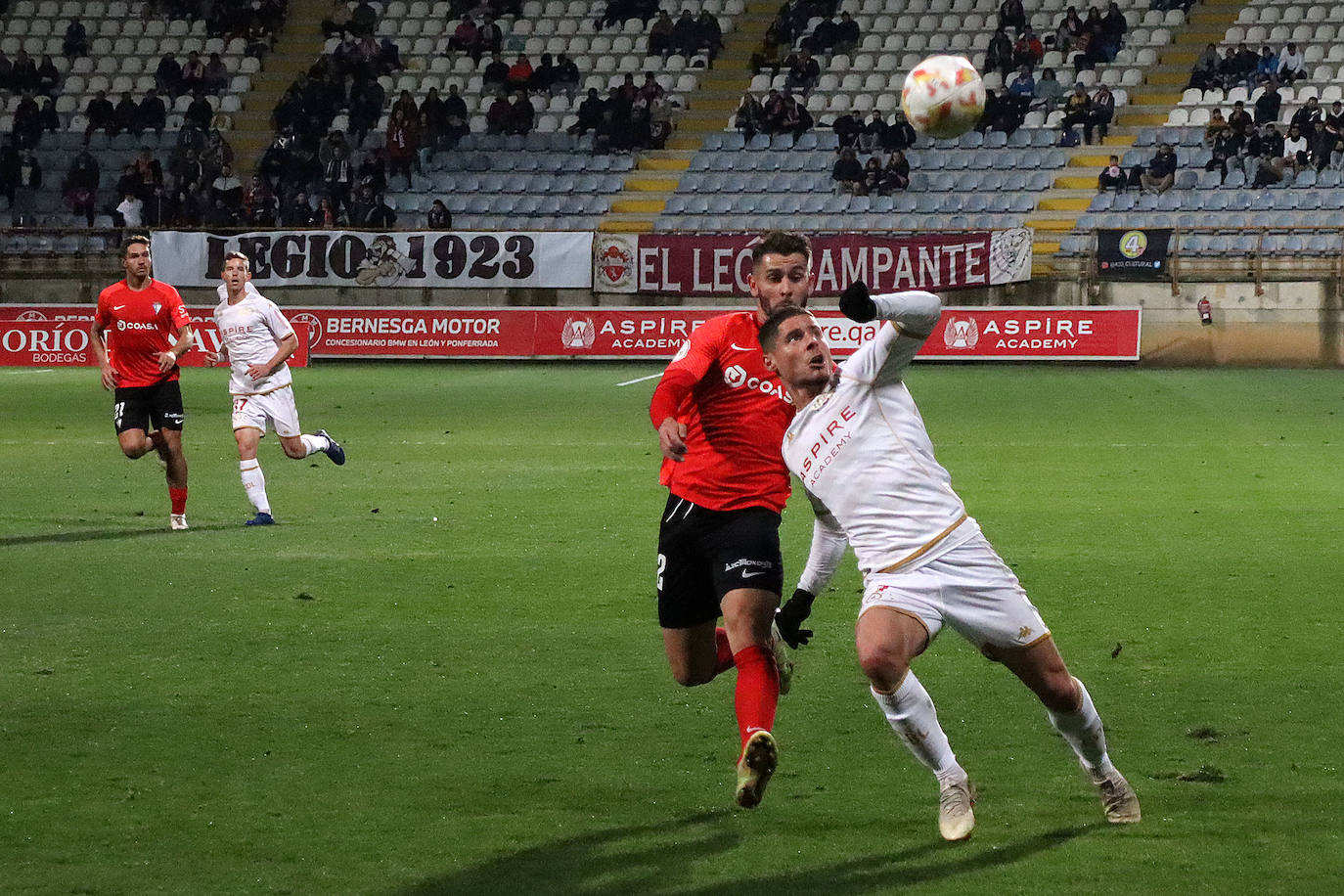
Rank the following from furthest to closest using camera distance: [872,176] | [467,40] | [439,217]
A: 1. [467,40]
2. [872,176]
3. [439,217]

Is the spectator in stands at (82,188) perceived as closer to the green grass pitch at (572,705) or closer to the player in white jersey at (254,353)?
the green grass pitch at (572,705)

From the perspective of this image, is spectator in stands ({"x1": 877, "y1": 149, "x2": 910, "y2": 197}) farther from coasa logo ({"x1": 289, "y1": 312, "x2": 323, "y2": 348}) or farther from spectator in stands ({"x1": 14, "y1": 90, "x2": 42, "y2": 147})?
spectator in stands ({"x1": 14, "y1": 90, "x2": 42, "y2": 147})

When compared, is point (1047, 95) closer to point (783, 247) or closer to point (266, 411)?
point (266, 411)

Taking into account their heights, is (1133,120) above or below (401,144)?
above

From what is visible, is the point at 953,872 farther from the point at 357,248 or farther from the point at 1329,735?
the point at 357,248

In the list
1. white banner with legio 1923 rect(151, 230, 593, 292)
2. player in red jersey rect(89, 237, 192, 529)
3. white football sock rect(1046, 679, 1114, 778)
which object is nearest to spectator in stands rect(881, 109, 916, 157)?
white banner with legio 1923 rect(151, 230, 593, 292)

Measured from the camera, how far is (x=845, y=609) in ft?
29.2

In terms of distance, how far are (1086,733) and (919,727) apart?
0.54 m

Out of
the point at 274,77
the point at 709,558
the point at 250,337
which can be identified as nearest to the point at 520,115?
the point at 274,77

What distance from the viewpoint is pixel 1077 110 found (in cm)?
3325

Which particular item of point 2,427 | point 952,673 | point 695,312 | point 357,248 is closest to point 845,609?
point 952,673

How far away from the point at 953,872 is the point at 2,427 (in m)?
16.8

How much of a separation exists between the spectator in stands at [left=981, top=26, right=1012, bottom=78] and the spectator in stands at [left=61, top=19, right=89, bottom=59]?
20.5 m

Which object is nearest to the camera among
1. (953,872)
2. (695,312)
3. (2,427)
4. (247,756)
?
(953,872)
